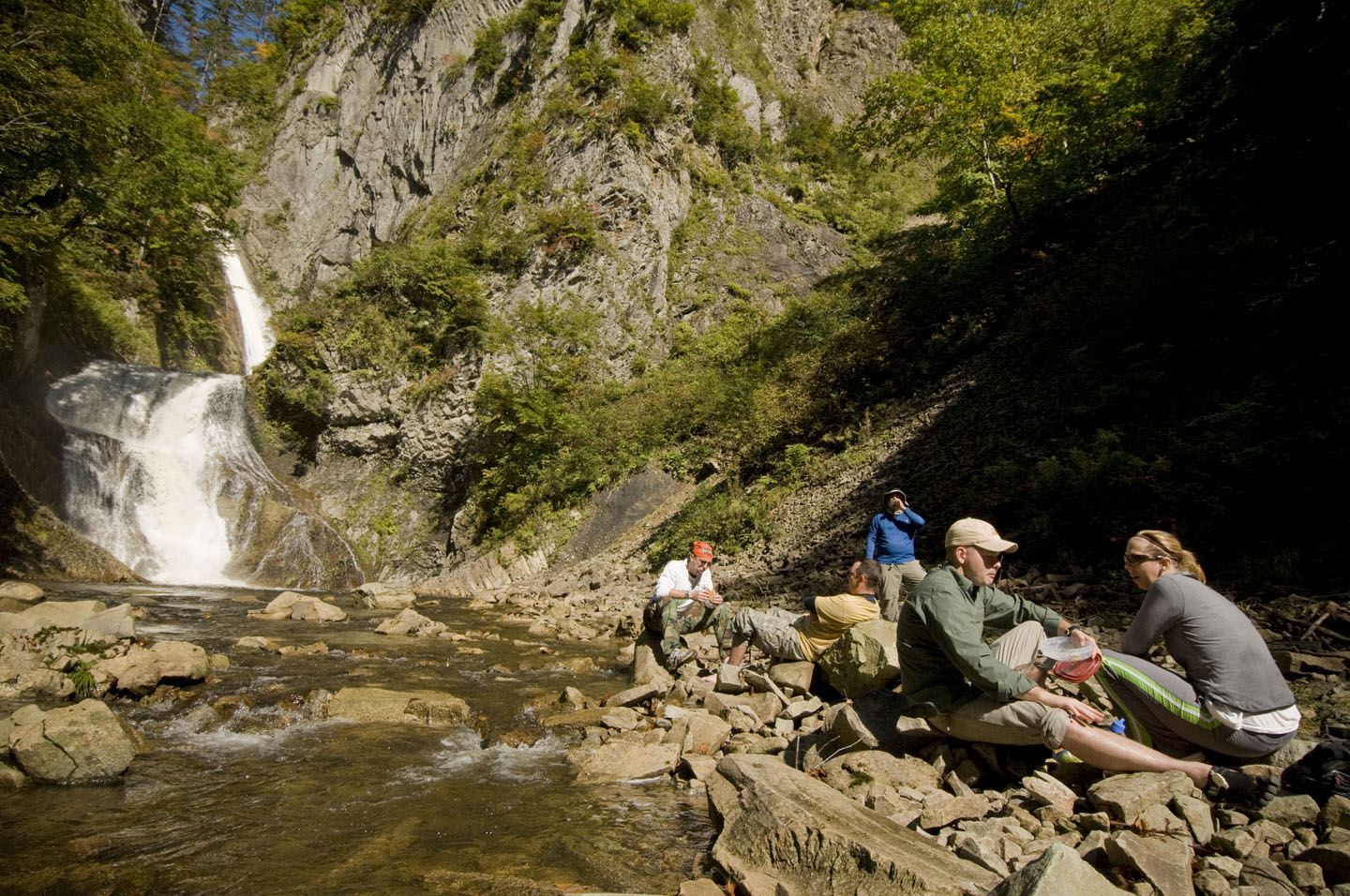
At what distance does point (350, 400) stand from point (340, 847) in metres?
22.0

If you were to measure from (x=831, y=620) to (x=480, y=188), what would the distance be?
26.9 metres

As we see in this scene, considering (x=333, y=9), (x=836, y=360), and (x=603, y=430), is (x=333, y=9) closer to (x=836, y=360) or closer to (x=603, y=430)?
(x=603, y=430)

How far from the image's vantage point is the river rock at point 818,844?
243 centimetres

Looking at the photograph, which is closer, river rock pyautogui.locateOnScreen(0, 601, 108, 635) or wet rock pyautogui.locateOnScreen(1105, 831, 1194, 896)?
wet rock pyautogui.locateOnScreen(1105, 831, 1194, 896)

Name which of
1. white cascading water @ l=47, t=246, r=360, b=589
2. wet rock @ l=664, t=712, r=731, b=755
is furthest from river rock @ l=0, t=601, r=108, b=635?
Result: white cascading water @ l=47, t=246, r=360, b=589

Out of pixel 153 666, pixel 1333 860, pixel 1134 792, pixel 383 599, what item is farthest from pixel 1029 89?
pixel 153 666

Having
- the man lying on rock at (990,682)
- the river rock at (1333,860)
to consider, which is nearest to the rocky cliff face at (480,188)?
the man lying on rock at (990,682)

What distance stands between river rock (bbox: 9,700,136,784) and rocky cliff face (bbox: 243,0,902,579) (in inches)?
620

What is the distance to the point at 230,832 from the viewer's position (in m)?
3.44

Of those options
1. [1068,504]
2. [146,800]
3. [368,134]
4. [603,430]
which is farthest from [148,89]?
[1068,504]

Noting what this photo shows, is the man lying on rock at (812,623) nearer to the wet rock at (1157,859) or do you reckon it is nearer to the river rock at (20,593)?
the wet rock at (1157,859)

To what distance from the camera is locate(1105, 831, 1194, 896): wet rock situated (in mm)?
2330

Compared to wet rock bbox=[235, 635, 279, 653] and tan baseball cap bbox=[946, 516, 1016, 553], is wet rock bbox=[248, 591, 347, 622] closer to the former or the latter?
wet rock bbox=[235, 635, 279, 653]

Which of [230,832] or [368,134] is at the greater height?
[368,134]
